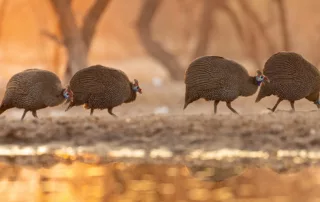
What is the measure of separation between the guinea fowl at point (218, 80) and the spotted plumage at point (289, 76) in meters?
0.17

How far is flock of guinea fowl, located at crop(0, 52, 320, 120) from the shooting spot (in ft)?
22.8

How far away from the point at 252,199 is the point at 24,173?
1.80m

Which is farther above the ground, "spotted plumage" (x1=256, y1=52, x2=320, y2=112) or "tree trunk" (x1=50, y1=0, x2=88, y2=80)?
"tree trunk" (x1=50, y1=0, x2=88, y2=80)

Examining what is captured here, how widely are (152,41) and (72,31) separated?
3.00 m

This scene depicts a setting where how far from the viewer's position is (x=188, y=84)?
23.4 feet

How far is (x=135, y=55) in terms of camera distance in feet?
82.4

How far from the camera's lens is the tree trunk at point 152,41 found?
1339 centimetres

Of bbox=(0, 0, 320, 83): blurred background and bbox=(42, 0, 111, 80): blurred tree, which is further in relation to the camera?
bbox=(0, 0, 320, 83): blurred background

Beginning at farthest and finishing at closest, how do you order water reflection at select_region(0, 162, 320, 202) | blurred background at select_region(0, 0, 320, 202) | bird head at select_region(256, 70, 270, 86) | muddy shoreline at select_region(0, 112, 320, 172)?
bird head at select_region(256, 70, 270, 86)
muddy shoreline at select_region(0, 112, 320, 172)
blurred background at select_region(0, 0, 320, 202)
water reflection at select_region(0, 162, 320, 202)

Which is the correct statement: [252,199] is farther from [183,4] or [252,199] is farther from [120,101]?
[183,4]

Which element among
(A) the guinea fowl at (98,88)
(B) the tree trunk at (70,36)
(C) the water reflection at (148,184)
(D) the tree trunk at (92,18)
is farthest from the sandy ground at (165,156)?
(D) the tree trunk at (92,18)

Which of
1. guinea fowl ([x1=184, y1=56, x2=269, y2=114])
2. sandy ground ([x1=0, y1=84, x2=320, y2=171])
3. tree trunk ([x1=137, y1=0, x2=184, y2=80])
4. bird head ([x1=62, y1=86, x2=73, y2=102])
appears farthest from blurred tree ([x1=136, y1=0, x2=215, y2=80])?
bird head ([x1=62, y1=86, x2=73, y2=102])

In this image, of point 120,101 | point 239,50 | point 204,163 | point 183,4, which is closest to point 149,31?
point 183,4

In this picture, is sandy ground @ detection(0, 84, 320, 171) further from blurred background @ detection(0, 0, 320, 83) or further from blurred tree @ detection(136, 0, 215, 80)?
blurred background @ detection(0, 0, 320, 83)
